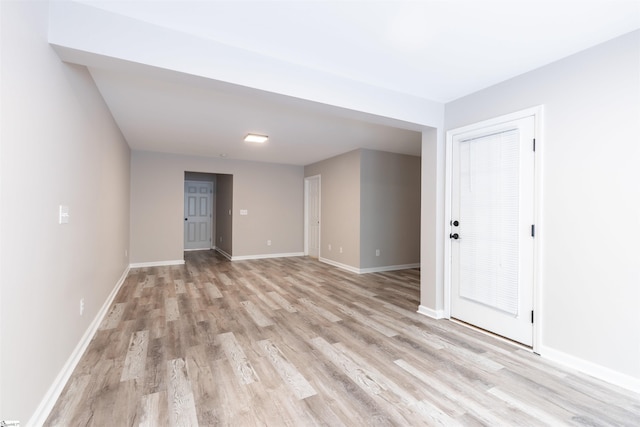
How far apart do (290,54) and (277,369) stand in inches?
94.0

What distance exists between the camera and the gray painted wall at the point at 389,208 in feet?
17.8

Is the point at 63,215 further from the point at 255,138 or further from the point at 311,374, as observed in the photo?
the point at 255,138

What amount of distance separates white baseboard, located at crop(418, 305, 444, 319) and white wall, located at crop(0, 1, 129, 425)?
10.5ft

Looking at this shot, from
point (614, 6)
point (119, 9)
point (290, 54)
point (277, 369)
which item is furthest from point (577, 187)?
point (119, 9)

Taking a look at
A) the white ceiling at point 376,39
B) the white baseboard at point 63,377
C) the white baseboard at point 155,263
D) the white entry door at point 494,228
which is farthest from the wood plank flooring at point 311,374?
the white baseboard at point 155,263

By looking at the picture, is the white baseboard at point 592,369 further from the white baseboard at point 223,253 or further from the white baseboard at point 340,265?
the white baseboard at point 223,253

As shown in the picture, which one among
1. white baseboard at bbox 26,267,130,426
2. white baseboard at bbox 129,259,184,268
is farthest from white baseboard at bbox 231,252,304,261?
white baseboard at bbox 26,267,130,426

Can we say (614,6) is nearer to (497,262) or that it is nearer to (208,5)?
(497,262)

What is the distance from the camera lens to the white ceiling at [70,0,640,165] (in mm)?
1736

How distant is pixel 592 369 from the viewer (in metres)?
2.05

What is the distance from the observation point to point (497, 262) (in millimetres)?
2678

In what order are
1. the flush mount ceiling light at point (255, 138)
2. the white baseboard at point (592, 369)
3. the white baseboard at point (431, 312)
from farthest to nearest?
the flush mount ceiling light at point (255, 138) < the white baseboard at point (431, 312) < the white baseboard at point (592, 369)

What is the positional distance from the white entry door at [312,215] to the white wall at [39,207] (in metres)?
4.78

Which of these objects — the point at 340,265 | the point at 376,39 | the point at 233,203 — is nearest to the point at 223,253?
the point at 233,203
